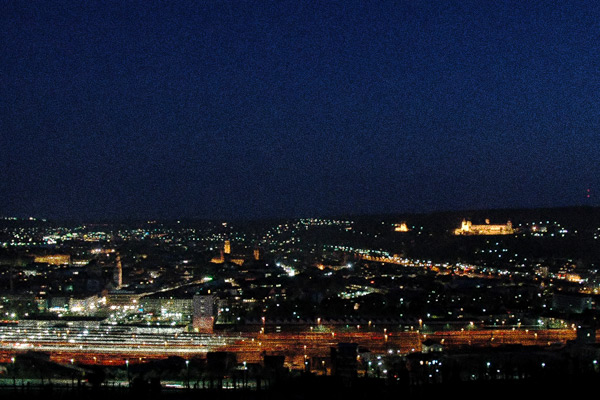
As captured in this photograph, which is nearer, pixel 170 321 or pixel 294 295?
pixel 170 321

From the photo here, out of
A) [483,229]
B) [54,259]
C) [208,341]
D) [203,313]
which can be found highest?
[483,229]

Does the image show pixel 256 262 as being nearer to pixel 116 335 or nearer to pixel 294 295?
pixel 294 295

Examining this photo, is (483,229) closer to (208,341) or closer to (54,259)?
(54,259)

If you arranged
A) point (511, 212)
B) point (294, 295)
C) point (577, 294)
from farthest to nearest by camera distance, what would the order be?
point (511, 212)
point (294, 295)
point (577, 294)

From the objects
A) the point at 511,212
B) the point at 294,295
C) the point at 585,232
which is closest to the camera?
the point at 294,295

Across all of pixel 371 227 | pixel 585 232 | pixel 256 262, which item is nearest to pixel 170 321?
pixel 256 262

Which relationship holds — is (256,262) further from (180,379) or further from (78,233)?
(78,233)

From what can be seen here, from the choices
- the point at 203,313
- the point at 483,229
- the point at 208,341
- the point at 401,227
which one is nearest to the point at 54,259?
the point at 203,313

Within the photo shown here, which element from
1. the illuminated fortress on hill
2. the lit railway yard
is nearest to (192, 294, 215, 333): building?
the lit railway yard

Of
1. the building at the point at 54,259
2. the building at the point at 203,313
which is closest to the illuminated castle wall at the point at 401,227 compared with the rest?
the building at the point at 54,259
